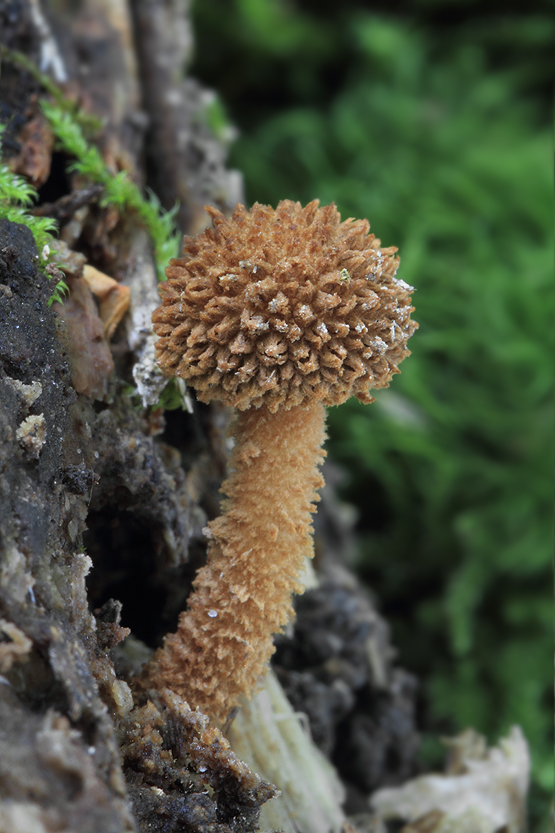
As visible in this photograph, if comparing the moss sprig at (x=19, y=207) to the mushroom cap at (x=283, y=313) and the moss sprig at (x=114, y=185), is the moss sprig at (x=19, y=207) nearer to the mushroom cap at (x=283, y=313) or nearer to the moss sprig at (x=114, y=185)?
the moss sprig at (x=114, y=185)

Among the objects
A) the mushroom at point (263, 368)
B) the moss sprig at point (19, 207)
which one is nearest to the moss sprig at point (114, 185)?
the moss sprig at point (19, 207)

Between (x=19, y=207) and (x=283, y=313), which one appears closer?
(x=283, y=313)

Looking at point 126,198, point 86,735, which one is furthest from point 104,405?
point 86,735

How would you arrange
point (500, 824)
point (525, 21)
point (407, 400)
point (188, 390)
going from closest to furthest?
point (188, 390)
point (500, 824)
point (407, 400)
point (525, 21)

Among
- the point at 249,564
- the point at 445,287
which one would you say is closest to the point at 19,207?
the point at 249,564

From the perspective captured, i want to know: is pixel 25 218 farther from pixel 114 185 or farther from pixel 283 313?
pixel 283 313

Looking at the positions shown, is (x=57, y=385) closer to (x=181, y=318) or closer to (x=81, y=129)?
(x=181, y=318)
